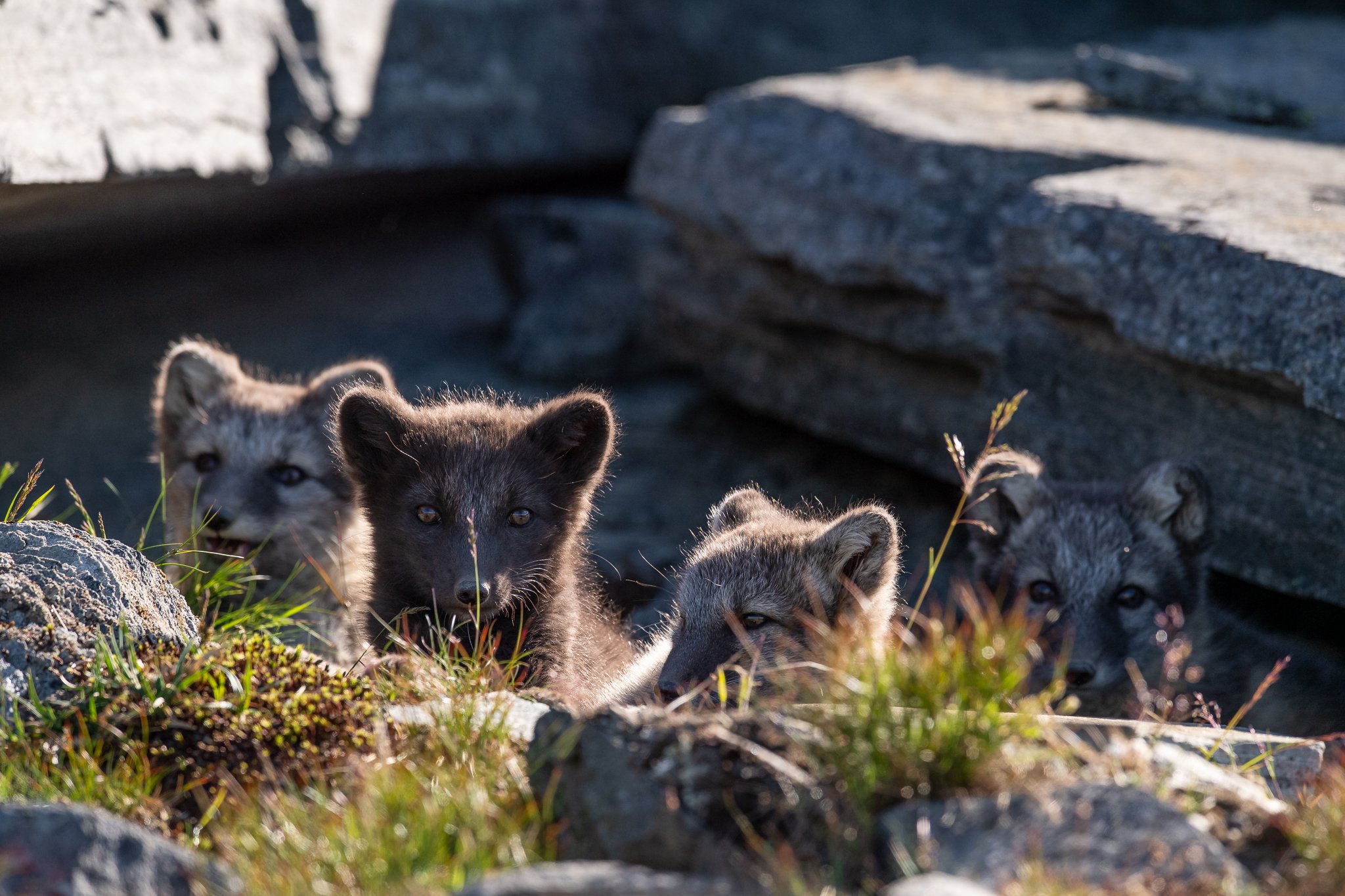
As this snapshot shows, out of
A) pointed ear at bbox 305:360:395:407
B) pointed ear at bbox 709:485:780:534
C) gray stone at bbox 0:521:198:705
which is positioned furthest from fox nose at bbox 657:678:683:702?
pointed ear at bbox 305:360:395:407

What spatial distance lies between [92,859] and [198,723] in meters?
0.82

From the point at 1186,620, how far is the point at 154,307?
733 centimetres

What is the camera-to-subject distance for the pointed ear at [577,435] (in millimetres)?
4859

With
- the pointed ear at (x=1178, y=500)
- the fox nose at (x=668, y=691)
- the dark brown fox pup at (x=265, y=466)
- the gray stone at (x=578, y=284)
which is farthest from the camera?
the gray stone at (x=578, y=284)

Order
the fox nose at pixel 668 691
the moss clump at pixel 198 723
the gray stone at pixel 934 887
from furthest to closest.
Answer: the fox nose at pixel 668 691, the moss clump at pixel 198 723, the gray stone at pixel 934 887

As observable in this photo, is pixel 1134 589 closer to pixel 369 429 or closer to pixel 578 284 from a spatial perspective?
pixel 369 429

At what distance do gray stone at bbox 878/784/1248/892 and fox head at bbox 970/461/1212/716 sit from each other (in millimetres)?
2229

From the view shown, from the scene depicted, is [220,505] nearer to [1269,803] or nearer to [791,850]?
[791,850]

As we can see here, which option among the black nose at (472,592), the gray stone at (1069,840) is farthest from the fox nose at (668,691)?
the gray stone at (1069,840)

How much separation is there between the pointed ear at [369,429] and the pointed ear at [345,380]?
709 mm

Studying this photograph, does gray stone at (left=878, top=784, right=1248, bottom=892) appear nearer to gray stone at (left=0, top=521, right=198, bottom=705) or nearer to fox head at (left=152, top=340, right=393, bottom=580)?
gray stone at (left=0, top=521, right=198, bottom=705)

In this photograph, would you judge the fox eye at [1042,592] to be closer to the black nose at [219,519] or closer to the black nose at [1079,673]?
the black nose at [1079,673]

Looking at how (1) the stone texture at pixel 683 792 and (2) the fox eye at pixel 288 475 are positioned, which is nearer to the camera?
(1) the stone texture at pixel 683 792

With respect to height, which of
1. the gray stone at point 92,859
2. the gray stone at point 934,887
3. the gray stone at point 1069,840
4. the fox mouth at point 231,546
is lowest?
the fox mouth at point 231,546
